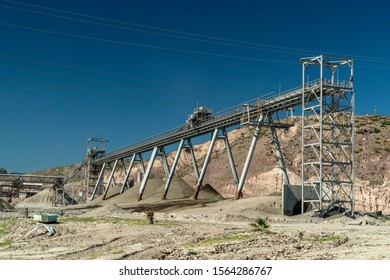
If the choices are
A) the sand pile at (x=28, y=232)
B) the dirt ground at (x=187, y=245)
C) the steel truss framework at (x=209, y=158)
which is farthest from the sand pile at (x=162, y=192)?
the sand pile at (x=28, y=232)

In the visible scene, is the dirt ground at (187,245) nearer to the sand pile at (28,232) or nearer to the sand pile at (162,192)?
the sand pile at (28,232)

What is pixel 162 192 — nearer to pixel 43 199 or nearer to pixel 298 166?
pixel 298 166

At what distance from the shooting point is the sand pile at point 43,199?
8631 cm

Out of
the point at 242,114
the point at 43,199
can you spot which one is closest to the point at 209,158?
the point at 242,114

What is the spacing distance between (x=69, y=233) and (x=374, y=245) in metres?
14.8

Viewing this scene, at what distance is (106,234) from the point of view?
24.9 meters

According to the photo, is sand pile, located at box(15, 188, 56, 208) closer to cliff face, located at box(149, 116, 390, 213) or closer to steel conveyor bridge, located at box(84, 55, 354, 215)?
cliff face, located at box(149, 116, 390, 213)

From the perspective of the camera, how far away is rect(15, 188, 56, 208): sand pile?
3398 inches

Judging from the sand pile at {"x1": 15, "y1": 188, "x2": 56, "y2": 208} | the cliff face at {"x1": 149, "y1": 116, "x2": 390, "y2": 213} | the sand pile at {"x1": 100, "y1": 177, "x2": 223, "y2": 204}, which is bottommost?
the sand pile at {"x1": 15, "y1": 188, "x2": 56, "y2": 208}

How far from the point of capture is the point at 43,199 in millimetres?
89750

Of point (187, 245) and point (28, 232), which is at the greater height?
point (187, 245)

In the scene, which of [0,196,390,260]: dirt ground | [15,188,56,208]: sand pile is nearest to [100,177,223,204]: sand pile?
[15,188,56,208]: sand pile

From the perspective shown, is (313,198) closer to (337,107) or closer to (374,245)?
(337,107)

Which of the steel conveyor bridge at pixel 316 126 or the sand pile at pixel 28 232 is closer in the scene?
the sand pile at pixel 28 232
